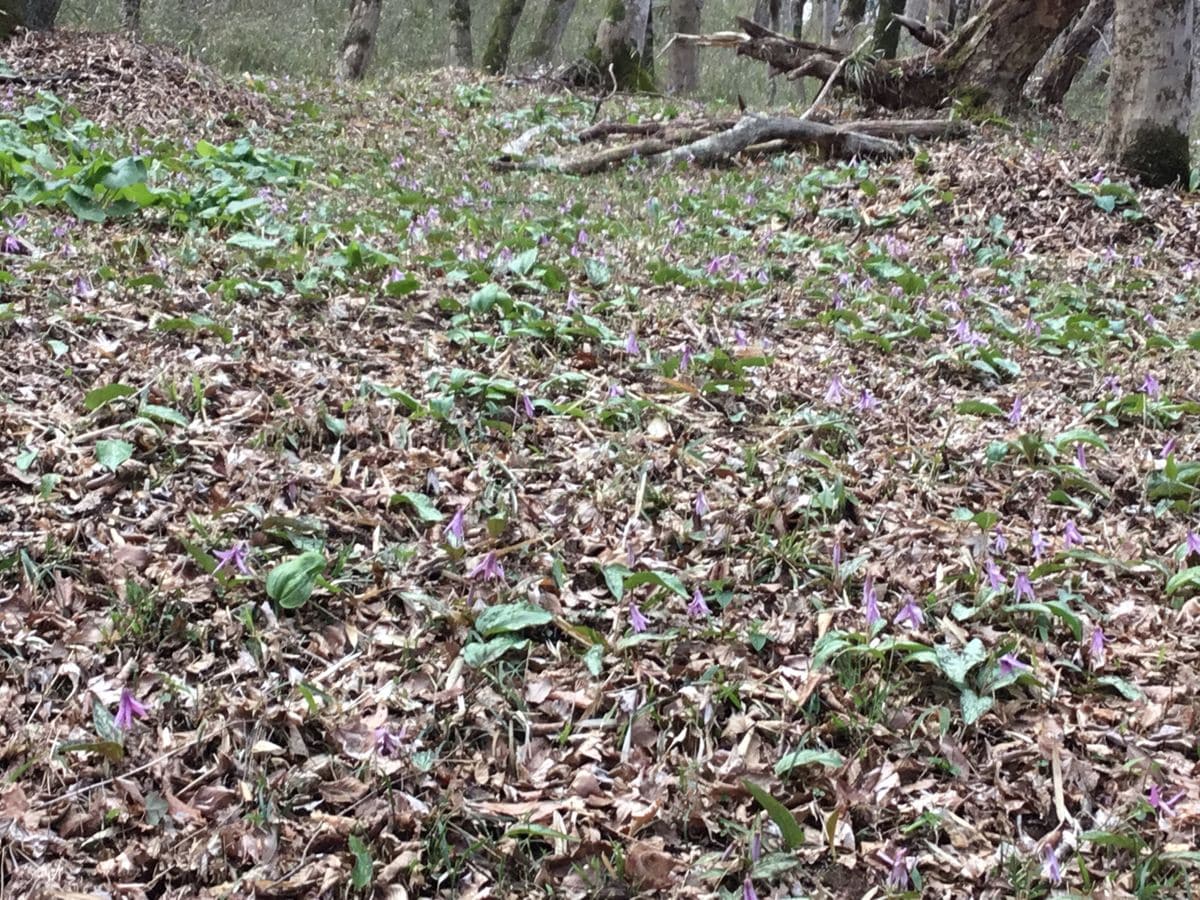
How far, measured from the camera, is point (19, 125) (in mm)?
6277

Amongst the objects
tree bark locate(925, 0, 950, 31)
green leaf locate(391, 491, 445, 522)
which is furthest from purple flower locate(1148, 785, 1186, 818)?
tree bark locate(925, 0, 950, 31)

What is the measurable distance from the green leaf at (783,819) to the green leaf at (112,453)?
209 centimetres

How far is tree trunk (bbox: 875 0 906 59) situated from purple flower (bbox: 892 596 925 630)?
965cm

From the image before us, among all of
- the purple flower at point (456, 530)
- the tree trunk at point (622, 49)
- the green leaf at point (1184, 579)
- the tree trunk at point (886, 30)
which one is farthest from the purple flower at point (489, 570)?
the tree trunk at point (622, 49)

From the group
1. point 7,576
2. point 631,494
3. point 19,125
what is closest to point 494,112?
point 19,125

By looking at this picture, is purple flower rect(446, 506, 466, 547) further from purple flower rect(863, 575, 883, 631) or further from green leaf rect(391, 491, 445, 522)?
purple flower rect(863, 575, 883, 631)

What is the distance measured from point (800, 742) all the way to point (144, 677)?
160 cm

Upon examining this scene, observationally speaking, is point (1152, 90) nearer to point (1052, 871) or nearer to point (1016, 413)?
point (1016, 413)

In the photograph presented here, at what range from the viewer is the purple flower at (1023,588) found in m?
2.72

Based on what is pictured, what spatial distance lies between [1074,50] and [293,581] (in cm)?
1071

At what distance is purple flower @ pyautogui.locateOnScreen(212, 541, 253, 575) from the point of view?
2.54m

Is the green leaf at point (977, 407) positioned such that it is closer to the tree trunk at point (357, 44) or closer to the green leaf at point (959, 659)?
the green leaf at point (959, 659)

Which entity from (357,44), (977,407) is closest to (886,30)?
(357,44)

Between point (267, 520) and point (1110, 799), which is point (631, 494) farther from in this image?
point (1110, 799)
